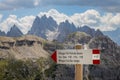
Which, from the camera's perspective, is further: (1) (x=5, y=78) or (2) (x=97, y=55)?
(1) (x=5, y=78)

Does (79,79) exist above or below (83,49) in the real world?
below

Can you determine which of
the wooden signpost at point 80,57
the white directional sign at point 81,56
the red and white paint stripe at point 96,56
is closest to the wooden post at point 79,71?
the wooden signpost at point 80,57

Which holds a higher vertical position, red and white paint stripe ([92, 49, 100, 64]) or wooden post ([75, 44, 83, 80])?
red and white paint stripe ([92, 49, 100, 64])

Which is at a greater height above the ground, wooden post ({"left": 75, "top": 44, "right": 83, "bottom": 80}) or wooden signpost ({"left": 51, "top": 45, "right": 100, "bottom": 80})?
wooden signpost ({"left": 51, "top": 45, "right": 100, "bottom": 80})

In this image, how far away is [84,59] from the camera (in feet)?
53.6

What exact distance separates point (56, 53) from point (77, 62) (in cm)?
91

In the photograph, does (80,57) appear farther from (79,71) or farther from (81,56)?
(79,71)

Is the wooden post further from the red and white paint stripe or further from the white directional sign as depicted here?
the red and white paint stripe

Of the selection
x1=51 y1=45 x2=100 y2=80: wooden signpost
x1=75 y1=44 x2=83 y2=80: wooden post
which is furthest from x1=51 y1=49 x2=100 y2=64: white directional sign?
x1=75 y1=44 x2=83 y2=80: wooden post

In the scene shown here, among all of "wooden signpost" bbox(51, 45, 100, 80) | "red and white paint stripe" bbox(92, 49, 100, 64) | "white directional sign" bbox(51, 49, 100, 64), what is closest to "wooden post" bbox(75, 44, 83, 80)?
"wooden signpost" bbox(51, 45, 100, 80)

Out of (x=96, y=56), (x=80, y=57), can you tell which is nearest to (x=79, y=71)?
(x=80, y=57)

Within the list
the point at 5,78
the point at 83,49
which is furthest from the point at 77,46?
the point at 5,78

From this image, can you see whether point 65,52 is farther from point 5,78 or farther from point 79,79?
point 5,78

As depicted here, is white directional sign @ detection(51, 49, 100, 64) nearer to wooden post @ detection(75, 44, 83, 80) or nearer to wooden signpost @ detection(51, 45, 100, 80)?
wooden signpost @ detection(51, 45, 100, 80)
